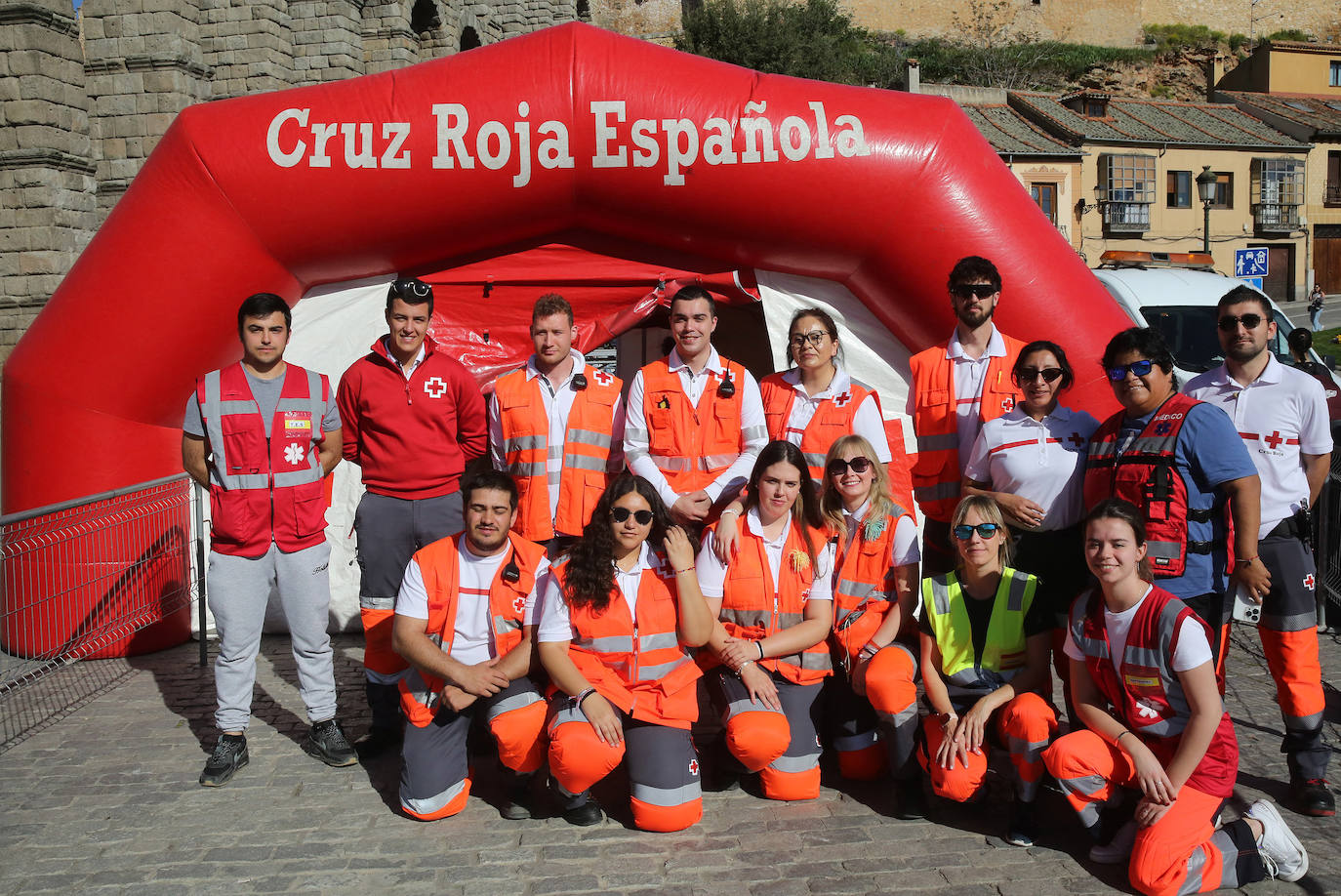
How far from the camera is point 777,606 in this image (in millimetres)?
3629

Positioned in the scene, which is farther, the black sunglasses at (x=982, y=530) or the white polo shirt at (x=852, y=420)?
the white polo shirt at (x=852, y=420)

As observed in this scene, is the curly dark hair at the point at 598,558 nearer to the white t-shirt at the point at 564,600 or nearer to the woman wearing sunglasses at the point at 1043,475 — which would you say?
the white t-shirt at the point at 564,600

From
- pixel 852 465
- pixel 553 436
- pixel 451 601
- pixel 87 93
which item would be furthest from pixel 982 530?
pixel 87 93

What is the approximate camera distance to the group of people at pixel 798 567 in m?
3.04

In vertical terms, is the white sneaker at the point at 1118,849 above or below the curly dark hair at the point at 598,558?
below

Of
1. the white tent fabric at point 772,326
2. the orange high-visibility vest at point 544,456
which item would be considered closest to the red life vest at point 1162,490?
the orange high-visibility vest at point 544,456

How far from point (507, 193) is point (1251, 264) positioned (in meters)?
10.9

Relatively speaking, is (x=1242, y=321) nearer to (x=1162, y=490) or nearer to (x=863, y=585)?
(x=1162, y=490)

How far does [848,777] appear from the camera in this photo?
3.66m

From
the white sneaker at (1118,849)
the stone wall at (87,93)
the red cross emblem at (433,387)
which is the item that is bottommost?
the white sneaker at (1118,849)

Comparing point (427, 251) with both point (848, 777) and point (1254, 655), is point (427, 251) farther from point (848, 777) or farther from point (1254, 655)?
point (1254, 655)

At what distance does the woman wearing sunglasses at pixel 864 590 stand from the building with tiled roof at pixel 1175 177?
26976 mm

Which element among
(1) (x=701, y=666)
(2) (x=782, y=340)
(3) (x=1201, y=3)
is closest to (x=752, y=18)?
(3) (x=1201, y=3)

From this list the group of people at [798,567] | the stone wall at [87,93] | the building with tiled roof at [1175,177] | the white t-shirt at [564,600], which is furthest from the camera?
the building with tiled roof at [1175,177]
